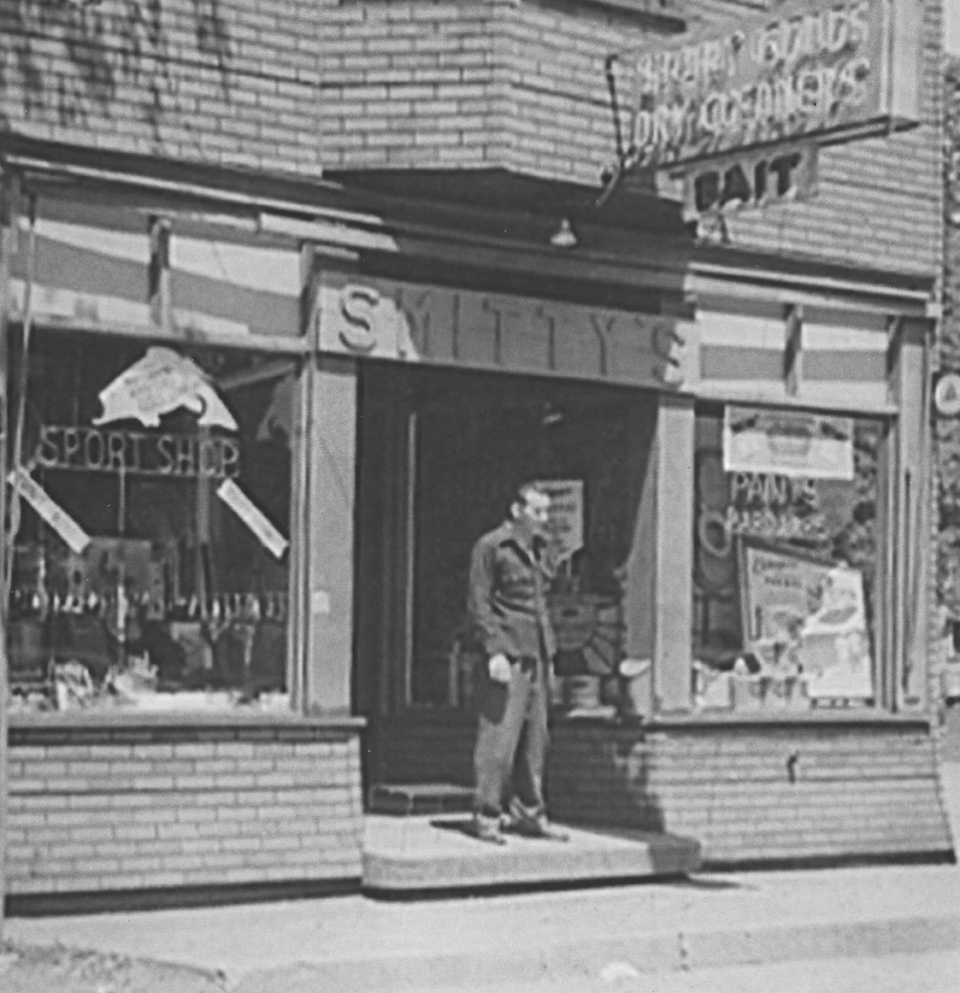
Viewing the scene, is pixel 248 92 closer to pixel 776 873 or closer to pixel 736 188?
pixel 736 188

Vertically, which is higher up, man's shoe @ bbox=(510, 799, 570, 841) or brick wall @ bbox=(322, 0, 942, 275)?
brick wall @ bbox=(322, 0, 942, 275)

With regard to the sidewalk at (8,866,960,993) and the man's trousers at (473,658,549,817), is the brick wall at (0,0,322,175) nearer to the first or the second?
the man's trousers at (473,658,549,817)

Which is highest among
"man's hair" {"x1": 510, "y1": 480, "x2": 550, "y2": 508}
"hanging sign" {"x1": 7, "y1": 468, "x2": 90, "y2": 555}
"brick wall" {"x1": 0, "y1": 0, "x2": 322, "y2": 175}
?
"brick wall" {"x1": 0, "y1": 0, "x2": 322, "y2": 175}

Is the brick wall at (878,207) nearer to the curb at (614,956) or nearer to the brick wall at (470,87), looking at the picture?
the brick wall at (470,87)

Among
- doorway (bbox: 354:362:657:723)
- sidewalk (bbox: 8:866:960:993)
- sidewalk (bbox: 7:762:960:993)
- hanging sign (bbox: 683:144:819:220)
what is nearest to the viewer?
sidewalk (bbox: 7:762:960:993)

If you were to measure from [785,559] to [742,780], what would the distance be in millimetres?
1340

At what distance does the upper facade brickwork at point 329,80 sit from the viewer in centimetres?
1152

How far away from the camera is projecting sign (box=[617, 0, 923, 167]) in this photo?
11492 mm

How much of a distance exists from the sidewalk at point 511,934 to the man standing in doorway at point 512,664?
0.61 meters

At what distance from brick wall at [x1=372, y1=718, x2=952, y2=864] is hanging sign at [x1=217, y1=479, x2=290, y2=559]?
2.41 metres

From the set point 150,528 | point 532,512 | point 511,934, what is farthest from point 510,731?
point 150,528

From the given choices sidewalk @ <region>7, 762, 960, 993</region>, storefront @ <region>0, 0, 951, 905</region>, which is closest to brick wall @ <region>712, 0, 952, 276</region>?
storefront @ <region>0, 0, 951, 905</region>

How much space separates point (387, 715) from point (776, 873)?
→ 8.21 ft

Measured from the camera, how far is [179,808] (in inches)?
460
